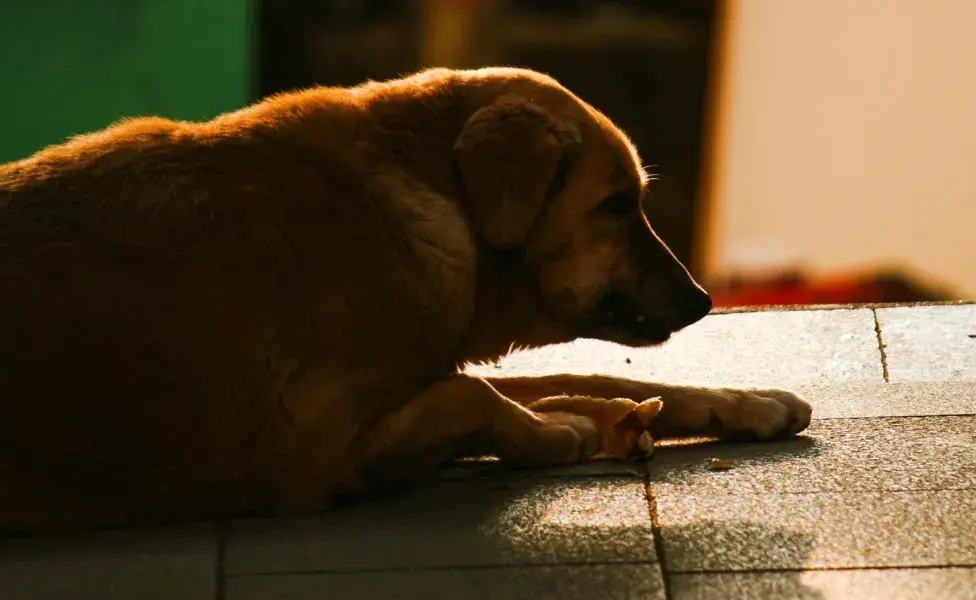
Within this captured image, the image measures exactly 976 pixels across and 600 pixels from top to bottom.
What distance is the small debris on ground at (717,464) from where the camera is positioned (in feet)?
9.58

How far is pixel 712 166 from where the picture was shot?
23.4 feet

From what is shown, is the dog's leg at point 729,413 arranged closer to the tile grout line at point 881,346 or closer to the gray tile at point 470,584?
the tile grout line at point 881,346

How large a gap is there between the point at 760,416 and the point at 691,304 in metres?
0.30

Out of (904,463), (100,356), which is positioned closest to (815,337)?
(904,463)

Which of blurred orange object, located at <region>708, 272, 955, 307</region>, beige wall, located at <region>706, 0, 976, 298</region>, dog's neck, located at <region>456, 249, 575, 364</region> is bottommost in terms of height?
blurred orange object, located at <region>708, 272, 955, 307</region>

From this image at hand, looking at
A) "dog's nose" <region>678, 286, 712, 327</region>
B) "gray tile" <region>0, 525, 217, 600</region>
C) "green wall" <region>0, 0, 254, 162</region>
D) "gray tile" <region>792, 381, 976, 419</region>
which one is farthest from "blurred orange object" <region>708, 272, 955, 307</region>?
"gray tile" <region>0, 525, 217, 600</region>

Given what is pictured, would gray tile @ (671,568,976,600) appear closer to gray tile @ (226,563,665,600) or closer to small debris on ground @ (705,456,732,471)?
gray tile @ (226,563,665,600)

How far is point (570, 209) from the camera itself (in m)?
3.04

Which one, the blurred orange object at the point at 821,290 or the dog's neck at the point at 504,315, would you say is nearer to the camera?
the dog's neck at the point at 504,315

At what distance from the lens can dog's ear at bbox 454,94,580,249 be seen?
2932 millimetres

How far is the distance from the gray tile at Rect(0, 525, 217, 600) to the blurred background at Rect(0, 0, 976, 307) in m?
3.25

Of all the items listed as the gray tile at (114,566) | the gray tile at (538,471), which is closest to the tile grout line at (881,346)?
the gray tile at (538,471)

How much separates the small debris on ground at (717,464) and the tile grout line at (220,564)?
1000 mm

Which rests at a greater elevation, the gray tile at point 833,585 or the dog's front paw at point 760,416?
the gray tile at point 833,585
